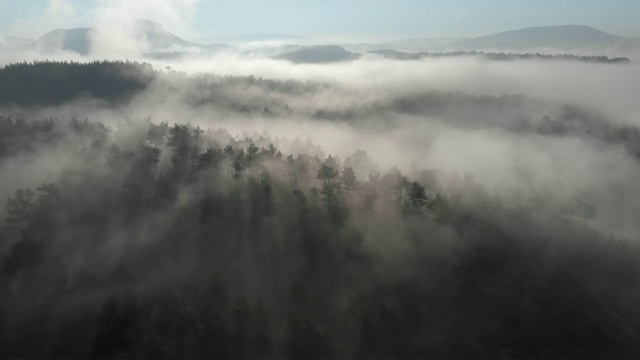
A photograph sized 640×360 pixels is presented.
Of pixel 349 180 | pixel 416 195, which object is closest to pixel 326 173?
pixel 349 180

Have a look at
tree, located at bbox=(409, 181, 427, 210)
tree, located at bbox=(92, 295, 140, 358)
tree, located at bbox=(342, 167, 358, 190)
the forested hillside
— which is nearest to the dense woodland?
tree, located at bbox=(92, 295, 140, 358)

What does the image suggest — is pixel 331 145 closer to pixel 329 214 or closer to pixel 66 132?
pixel 329 214

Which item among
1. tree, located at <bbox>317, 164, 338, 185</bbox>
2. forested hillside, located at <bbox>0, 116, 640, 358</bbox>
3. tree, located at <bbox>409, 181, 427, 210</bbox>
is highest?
tree, located at <bbox>317, 164, 338, 185</bbox>

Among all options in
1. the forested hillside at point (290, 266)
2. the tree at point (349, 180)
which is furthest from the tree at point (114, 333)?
the tree at point (349, 180)

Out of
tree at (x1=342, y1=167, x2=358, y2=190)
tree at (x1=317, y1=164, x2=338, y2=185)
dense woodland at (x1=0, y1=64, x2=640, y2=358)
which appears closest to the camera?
dense woodland at (x1=0, y1=64, x2=640, y2=358)

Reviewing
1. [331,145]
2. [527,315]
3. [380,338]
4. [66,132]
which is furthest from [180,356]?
[331,145]

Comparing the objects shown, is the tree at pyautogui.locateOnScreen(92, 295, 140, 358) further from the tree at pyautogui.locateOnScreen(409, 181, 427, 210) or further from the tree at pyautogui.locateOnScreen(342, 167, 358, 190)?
the tree at pyautogui.locateOnScreen(409, 181, 427, 210)
